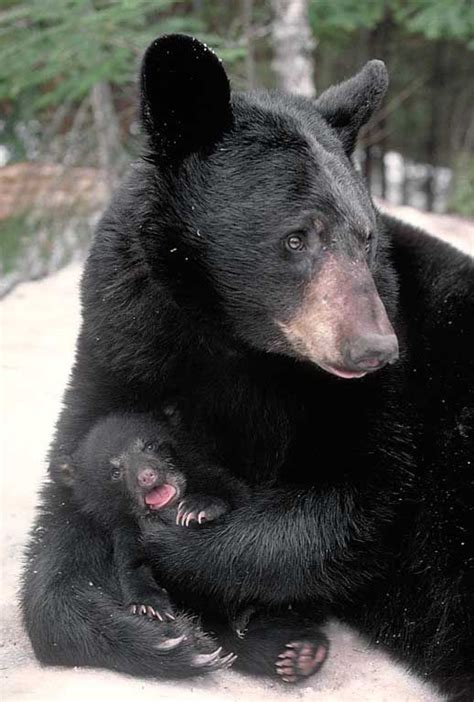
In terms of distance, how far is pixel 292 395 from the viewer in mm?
3547

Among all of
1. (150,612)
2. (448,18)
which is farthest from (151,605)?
(448,18)

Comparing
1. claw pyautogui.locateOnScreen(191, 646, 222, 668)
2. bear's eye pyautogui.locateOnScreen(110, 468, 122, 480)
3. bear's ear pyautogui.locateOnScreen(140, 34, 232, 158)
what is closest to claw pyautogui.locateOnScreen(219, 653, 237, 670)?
claw pyautogui.locateOnScreen(191, 646, 222, 668)

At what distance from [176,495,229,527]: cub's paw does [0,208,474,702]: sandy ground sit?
526mm

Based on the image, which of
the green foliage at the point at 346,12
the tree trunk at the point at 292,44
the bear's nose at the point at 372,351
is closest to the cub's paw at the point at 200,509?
the bear's nose at the point at 372,351

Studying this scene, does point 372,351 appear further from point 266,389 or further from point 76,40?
point 76,40

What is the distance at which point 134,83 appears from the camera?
10.6 meters

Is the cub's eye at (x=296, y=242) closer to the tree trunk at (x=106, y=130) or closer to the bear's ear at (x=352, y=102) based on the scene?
the bear's ear at (x=352, y=102)

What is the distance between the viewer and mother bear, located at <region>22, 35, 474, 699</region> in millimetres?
3236

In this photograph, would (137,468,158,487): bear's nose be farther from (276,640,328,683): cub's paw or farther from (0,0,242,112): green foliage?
(0,0,242,112): green foliage

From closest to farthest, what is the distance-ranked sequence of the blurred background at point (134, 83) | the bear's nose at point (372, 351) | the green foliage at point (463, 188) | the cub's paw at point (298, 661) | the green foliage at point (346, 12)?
the bear's nose at point (372, 351)
the cub's paw at point (298, 661)
the blurred background at point (134, 83)
the green foliage at point (346, 12)
the green foliage at point (463, 188)

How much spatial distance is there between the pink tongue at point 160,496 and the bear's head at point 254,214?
61cm

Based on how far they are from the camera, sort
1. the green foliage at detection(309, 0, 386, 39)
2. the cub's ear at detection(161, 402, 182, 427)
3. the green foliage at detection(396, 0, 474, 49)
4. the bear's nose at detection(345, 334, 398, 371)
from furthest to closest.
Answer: the green foliage at detection(309, 0, 386, 39), the green foliage at detection(396, 0, 474, 49), the cub's ear at detection(161, 402, 182, 427), the bear's nose at detection(345, 334, 398, 371)

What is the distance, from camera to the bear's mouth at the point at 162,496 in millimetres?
3625

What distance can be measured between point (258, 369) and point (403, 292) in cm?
75
